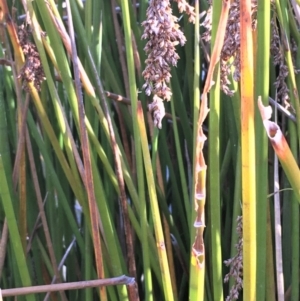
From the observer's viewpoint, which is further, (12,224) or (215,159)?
(12,224)

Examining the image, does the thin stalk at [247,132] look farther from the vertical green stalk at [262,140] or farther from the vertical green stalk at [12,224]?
the vertical green stalk at [12,224]

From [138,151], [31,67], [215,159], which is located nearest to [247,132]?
[215,159]

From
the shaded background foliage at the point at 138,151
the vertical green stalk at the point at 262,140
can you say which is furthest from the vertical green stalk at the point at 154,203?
the vertical green stalk at the point at 262,140

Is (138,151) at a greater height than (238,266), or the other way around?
(138,151)

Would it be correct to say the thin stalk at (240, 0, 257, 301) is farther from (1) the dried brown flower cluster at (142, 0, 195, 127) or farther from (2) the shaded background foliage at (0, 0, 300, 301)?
(1) the dried brown flower cluster at (142, 0, 195, 127)

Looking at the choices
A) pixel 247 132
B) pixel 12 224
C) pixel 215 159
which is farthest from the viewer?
pixel 12 224

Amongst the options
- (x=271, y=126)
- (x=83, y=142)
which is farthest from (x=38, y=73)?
(x=271, y=126)

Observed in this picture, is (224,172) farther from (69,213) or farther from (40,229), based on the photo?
(40,229)

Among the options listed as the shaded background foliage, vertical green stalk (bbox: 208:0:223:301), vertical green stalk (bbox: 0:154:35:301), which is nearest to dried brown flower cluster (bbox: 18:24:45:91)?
the shaded background foliage

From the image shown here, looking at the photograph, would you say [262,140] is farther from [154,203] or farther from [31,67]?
[31,67]
